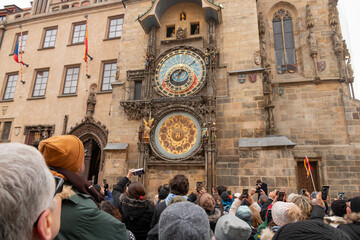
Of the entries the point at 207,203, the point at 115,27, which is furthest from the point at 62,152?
the point at 115,27

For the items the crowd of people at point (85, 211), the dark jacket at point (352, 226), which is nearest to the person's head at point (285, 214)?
the crowd of people at point (85, 211)

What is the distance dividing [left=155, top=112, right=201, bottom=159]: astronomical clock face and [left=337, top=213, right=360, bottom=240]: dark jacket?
717 cm

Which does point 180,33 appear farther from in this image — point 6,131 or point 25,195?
point 6,131

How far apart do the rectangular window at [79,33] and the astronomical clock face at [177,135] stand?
10.1 m

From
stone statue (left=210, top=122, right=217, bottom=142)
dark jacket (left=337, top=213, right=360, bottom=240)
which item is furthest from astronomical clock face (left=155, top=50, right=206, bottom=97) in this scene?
dark jacket (left=337, top=213, right=360, bottom=240)

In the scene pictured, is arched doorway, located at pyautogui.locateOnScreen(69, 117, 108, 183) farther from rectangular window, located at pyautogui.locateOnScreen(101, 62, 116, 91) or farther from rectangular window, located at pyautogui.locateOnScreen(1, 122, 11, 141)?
rectangular window, located at pyautogui.locateOnScreen(1, 122, 11, 141)

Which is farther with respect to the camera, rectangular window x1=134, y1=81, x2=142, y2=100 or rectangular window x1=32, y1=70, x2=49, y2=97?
rectangular window x1=32, y1=70, x2=49, y2=97

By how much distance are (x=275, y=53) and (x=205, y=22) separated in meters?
3.97

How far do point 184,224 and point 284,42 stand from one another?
12781mm

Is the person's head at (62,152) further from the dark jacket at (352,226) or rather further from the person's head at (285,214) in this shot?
the dark jacket at (352,226)

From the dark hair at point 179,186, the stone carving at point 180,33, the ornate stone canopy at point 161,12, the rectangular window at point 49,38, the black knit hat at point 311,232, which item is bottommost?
the black knit hat at point 311,232

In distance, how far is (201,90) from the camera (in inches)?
401

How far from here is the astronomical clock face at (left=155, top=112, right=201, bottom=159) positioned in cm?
963

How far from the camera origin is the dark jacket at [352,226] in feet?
7.30
